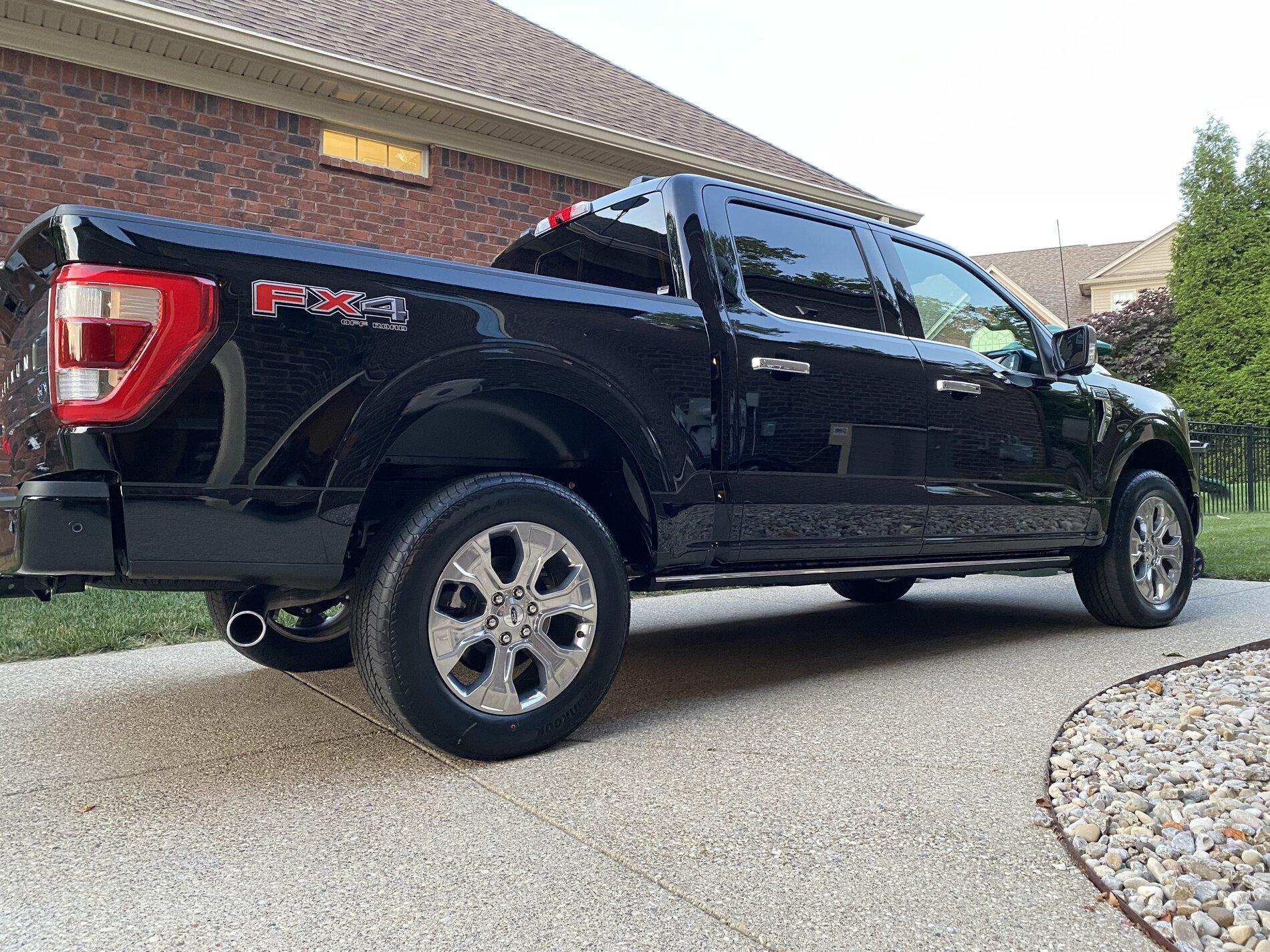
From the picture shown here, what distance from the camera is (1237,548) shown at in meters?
9.31

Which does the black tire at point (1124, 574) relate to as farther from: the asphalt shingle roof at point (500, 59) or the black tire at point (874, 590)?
the asphalt shingle roof at point (500, 59)

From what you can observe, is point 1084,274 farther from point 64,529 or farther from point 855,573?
point 64,529

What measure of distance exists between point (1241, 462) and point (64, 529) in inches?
705

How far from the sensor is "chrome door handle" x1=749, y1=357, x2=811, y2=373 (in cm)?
354

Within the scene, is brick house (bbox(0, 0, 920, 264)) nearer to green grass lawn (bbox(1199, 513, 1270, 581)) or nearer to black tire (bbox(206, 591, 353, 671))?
black tire (bbox(206, 591, 353, 671))

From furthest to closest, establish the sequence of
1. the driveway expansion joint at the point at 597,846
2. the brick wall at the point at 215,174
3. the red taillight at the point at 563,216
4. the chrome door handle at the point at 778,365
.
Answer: the brick wall at the point at 215,174
the red taillight at the point at 563,216
the chrome door handle at the point at 778,365
the driveway expansion joint at the point at 597,846

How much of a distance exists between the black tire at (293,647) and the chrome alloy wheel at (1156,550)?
397cm

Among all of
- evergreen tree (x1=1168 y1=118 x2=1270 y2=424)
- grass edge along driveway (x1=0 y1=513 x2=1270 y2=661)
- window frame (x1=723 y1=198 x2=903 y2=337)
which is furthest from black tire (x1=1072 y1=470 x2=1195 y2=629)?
evergreen tree (x1=1168 y1=118 x2=1270 y2=424)

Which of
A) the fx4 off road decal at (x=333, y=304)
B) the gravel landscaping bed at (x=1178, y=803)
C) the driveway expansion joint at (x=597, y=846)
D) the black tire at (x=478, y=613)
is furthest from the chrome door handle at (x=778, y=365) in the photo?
the driveway expansion joint at (x=597, y=846)

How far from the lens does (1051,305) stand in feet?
126

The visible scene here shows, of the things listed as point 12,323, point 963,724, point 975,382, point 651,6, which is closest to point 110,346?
point 12,323

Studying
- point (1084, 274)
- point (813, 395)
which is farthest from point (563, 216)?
point (1084, 274)

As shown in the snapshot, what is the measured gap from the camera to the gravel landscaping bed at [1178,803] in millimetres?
1938

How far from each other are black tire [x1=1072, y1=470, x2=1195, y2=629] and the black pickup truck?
611 millimetres
